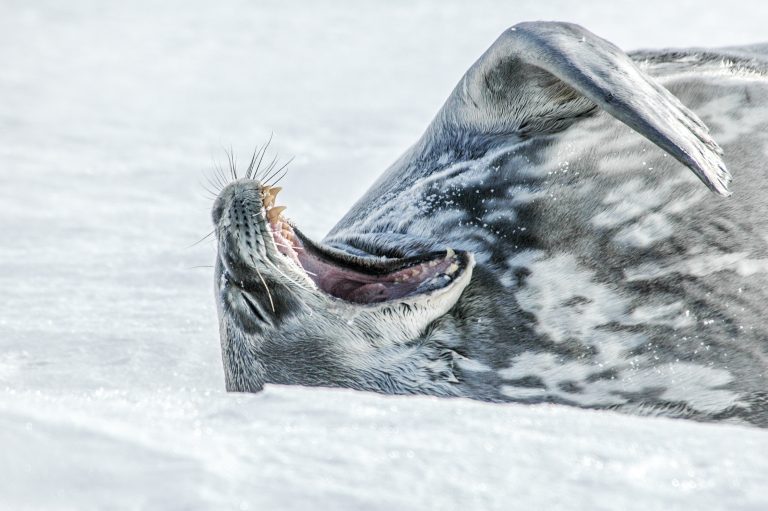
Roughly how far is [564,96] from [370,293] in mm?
745

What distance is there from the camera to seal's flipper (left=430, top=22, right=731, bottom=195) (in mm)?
2734

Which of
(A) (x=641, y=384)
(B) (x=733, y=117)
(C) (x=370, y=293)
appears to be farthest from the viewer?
(B) (x=733, y=117)

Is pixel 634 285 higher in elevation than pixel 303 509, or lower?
higher

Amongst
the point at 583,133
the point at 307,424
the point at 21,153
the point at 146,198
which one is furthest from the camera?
the point at 21,153

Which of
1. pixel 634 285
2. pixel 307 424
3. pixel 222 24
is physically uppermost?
pixel 222 24

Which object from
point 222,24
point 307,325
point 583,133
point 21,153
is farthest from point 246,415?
point 222,24

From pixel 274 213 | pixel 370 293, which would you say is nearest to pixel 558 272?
pixel 370 293

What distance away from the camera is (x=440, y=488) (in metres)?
1.86

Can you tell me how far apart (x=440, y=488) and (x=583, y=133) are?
149cm

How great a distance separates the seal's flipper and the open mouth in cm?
49

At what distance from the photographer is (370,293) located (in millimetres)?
2947

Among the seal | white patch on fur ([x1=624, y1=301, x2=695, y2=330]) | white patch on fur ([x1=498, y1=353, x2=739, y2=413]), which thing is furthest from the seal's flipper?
white patch on fur ([x1=498, y1=353, x2=739, y2=413])

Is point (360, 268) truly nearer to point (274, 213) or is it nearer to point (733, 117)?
point (274, 213)

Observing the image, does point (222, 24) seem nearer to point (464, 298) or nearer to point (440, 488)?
point (464, 298)
